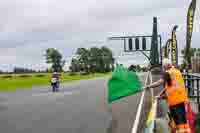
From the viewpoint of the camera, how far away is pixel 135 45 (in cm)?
5297

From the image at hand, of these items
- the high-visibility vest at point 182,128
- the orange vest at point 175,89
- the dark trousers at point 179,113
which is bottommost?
the high-visibility vest at point 182,128

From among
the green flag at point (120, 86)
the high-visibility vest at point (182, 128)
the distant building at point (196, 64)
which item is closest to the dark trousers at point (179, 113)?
the high-visibility vest at point (182, 128)

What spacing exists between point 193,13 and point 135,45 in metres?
35.0

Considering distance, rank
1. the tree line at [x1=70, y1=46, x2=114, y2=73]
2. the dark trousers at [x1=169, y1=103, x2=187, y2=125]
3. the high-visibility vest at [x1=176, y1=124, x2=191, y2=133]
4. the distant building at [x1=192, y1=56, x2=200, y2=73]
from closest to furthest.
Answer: the high-visibility vest at [x1=176, y1=124, x2=191, y2=133]
the dark trousers at [x1=169, y1=103, x2=187, y2=125]
the distant building at [x1=192, y1=56, x2=200, y2=73]
the tree line at [x1=70, y1=46, x2=114, y2=73]

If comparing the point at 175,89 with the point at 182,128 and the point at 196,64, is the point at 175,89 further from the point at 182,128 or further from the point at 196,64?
the point at 196,64

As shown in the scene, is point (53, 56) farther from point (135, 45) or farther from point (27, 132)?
point (27, 132)

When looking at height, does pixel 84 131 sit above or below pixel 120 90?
below

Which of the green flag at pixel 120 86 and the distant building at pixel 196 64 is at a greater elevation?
the distant building at pixel 196 64

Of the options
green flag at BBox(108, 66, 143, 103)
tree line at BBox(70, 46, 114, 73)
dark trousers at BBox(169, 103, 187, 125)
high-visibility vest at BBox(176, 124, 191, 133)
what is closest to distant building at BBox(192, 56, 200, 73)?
tree line at BBox(70, 46, 114, 73)

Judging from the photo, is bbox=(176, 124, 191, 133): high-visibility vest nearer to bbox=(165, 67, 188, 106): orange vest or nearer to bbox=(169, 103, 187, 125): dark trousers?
bbox=(169, 103, 187, 125): dark trousers

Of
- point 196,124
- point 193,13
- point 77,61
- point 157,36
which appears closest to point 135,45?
point 157,36

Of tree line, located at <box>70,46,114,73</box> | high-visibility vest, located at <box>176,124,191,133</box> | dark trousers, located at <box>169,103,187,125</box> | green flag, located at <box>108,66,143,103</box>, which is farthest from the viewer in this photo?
tree line, located at <box>70,46,114,73</box>

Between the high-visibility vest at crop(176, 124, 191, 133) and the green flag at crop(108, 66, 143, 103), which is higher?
the green flag at crop(108, 66, 143, 103)

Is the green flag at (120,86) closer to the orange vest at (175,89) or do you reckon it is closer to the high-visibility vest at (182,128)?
the orange vest at (175,89)
